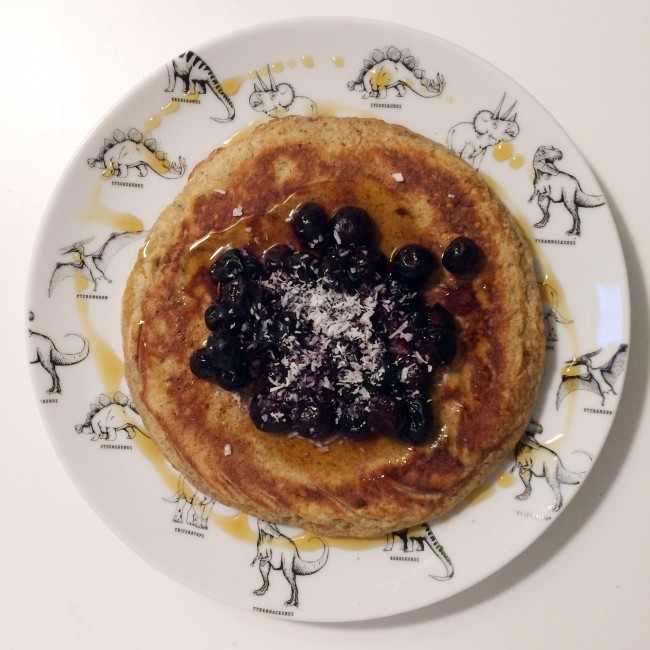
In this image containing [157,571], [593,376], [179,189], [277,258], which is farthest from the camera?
[157,571]

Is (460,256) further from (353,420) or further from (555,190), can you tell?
(353,420)

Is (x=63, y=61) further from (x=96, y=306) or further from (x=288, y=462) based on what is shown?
(x=288, y=462)

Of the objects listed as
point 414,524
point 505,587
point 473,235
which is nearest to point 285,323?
point 473,235

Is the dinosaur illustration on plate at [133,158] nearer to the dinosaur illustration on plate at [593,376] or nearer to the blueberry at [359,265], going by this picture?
the blueberry at [359,265]

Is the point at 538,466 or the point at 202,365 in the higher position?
the point at 202,365

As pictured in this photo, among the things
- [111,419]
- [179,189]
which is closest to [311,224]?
[179,189]

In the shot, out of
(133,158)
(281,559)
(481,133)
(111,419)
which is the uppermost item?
(481,133)

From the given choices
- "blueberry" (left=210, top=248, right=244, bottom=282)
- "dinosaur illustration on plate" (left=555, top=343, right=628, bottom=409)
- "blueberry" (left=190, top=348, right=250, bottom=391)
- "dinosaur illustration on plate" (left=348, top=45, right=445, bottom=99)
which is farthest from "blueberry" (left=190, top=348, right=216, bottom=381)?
"dinosaur illustration on plate" (left=555, top=343, right=628, bottom=409)
